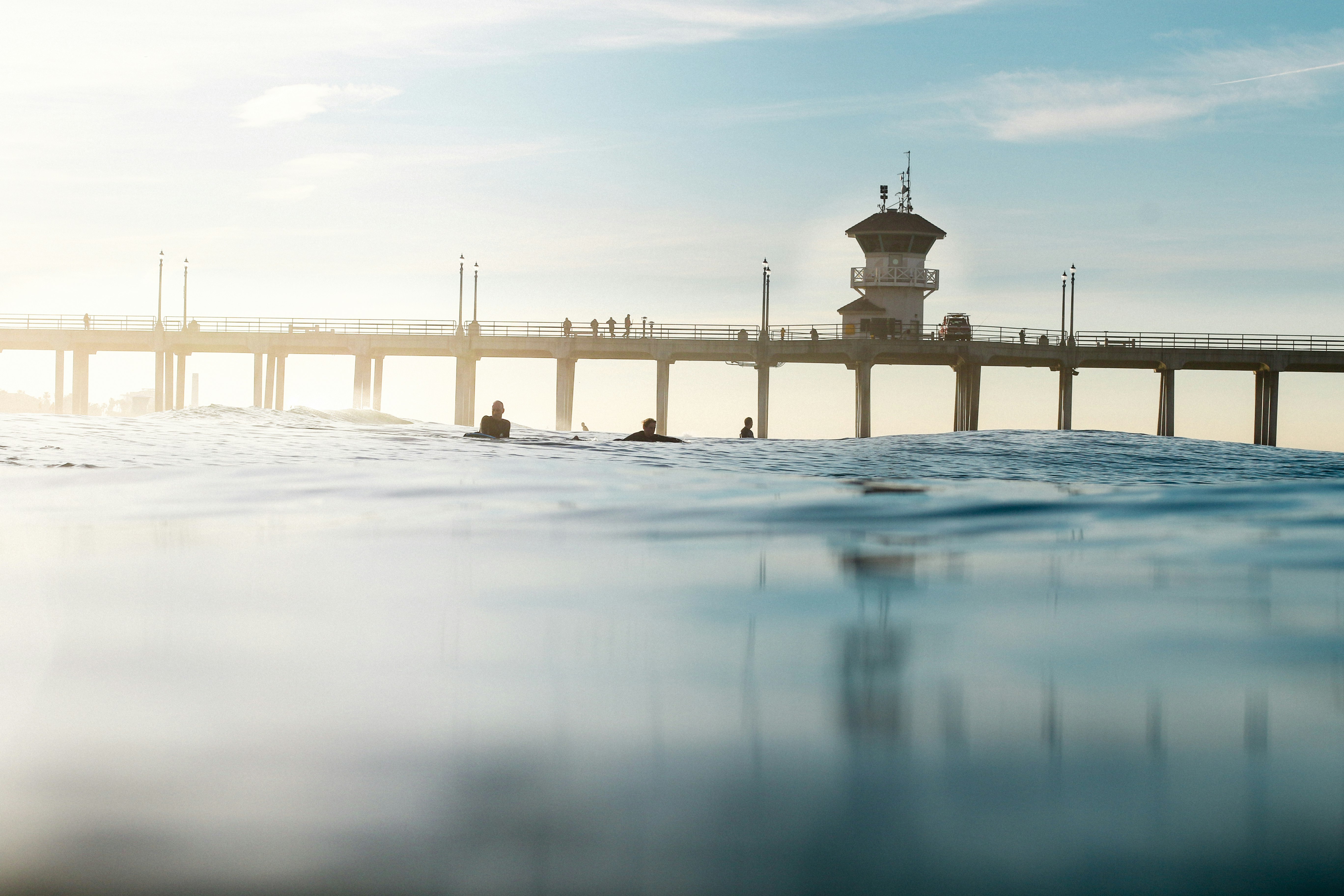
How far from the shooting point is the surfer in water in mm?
21812

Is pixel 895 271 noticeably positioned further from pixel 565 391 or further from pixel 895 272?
pixel 565 391

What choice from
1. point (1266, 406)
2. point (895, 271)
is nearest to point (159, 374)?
point (895, 271)

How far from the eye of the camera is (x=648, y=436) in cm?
2214

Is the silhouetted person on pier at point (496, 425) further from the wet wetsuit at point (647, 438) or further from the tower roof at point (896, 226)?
the tower roof at point (896, 226)

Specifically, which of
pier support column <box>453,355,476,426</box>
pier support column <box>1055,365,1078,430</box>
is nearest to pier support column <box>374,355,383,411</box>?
pier support column <box>453,355,476,426</box>

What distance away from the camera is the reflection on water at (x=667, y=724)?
1928 millimetres

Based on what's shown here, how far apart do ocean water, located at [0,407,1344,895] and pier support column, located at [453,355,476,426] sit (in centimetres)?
4919

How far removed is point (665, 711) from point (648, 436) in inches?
760

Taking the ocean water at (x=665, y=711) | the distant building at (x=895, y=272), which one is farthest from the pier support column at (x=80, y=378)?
the ocean water at (x=665, y=711)

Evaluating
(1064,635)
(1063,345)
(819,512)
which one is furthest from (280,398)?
(1064,635)

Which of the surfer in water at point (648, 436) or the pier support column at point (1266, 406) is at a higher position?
the pier support column at point (1266, 406)

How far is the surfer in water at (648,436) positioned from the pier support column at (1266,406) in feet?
143

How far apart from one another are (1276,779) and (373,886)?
1845 millimetres

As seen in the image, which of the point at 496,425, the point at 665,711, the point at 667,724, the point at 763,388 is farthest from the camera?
the point at 763,388
